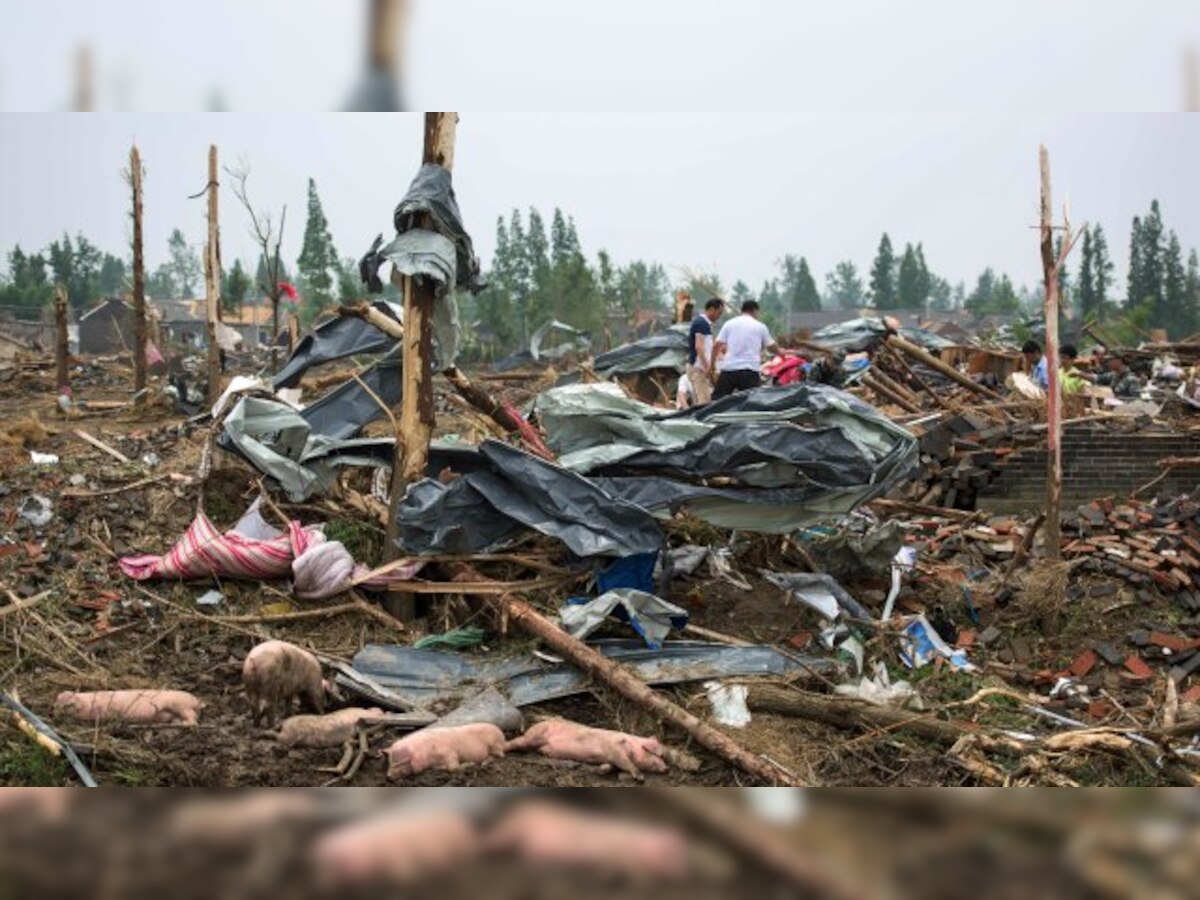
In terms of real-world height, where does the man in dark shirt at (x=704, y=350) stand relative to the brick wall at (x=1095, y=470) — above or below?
above

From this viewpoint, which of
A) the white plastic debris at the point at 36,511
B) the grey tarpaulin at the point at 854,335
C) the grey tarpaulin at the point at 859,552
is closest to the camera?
the grey tarpaulin at the point at 859,552

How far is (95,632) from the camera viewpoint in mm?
5879

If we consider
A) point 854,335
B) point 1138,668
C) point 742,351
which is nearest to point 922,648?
point 1138,668

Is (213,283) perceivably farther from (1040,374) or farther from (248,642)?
(1040,374)

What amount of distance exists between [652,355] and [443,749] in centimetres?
1096

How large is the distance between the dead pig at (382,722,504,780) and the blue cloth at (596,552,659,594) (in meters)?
1.54

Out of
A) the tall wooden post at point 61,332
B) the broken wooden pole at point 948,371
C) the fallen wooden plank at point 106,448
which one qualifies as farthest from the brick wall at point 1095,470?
the tall wooden post at point 61,332

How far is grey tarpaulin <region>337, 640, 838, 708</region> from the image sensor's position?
523cm

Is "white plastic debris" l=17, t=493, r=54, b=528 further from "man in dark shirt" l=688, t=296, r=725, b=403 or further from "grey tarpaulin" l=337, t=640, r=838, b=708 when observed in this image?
"man in dark shirt" l=688, t=296, r=725, b=403

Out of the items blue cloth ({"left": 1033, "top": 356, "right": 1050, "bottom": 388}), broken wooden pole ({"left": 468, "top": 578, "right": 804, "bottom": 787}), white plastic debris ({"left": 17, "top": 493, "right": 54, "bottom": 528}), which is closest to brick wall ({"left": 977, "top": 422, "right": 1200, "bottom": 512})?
blue cloth ({"left": 1033, "top": 356, "right": 1050, "bottom": 388})

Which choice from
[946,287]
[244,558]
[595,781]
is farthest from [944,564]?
[946,287]

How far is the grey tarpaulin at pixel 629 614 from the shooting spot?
5.54 m

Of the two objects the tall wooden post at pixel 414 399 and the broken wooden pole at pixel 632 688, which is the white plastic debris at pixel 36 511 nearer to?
the tall wooden post at pixel 414 399

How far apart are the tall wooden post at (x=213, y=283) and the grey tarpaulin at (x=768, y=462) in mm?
8970
